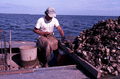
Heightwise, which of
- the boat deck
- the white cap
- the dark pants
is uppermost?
the white cap

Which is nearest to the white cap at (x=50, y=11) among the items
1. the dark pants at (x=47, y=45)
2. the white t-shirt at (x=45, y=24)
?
the white t-shirt at (x=45, y=24)

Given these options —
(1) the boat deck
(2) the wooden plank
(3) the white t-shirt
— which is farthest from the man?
(1) the boat deck

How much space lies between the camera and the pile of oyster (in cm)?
329

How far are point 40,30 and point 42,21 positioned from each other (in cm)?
44

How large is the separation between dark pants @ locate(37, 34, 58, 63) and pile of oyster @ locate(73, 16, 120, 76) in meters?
1.06

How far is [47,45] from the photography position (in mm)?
4340

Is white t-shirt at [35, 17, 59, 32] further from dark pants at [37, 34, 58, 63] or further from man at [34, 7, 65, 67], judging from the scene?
dark pants at [37, 34, 58, 63]

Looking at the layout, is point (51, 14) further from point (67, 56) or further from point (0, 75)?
point (0, 75)

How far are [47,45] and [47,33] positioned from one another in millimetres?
640

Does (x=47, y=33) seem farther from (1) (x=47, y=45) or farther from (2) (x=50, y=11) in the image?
(2) (x=50, y=11)

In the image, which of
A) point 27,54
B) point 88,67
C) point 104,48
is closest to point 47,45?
point 27,54

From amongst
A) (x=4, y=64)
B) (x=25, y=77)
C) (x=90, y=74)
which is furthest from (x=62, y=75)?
(x=4, y=64)

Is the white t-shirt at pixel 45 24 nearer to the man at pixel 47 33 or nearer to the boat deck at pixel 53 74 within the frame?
the man at pixel 47 33

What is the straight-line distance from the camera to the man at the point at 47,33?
4.41 meters
